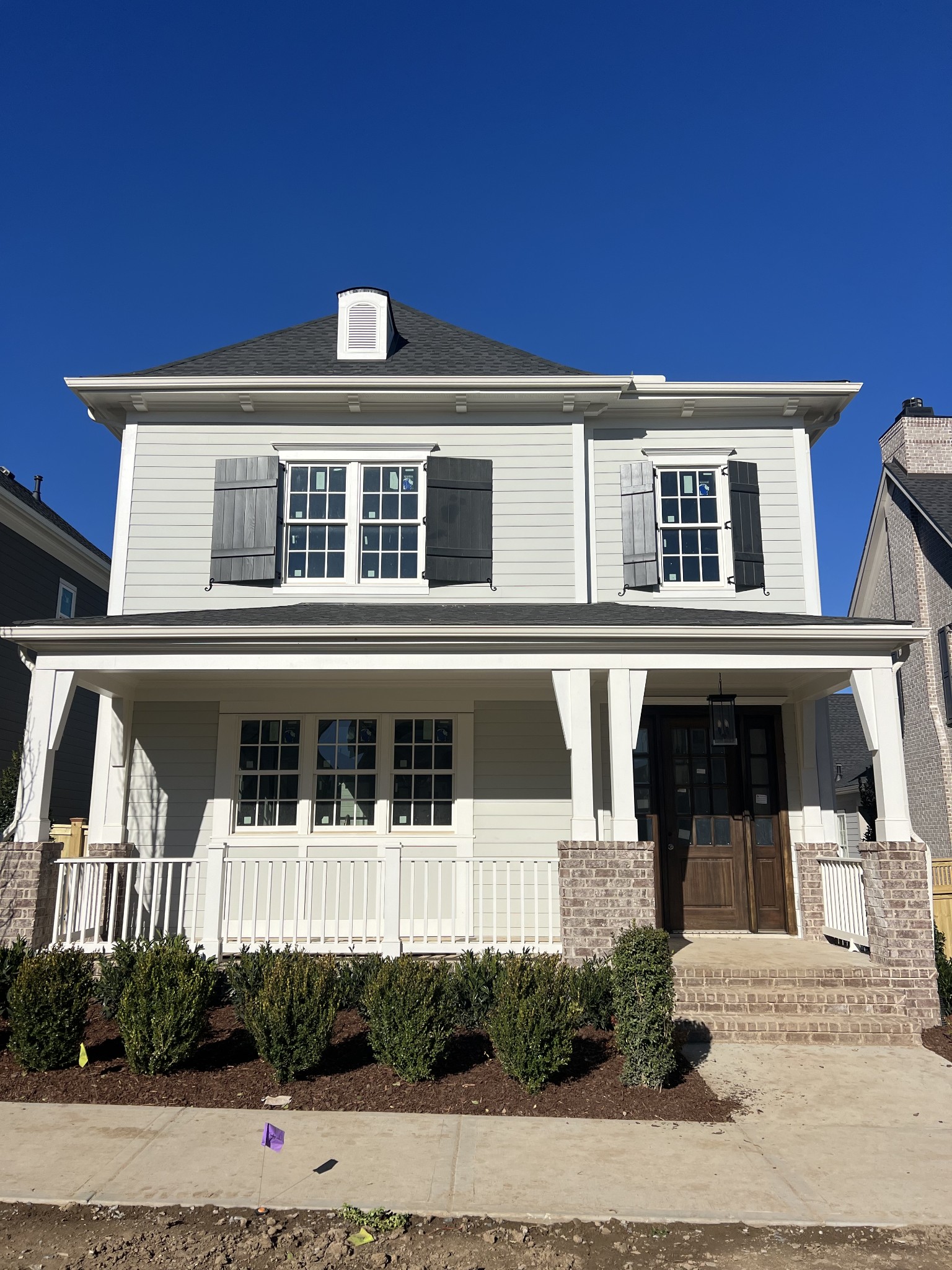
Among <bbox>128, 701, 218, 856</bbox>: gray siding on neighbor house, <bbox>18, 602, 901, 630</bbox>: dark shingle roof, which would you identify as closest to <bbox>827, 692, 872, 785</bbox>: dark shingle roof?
<bbox>18, 602, 901, 630</bbox>: dark shingle roof

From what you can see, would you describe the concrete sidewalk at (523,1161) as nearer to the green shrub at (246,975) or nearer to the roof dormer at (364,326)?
the green shrub at (246,975)

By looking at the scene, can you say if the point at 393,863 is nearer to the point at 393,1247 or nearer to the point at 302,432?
the point at 393,1247

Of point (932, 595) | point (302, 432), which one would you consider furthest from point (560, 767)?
point (932, 595)

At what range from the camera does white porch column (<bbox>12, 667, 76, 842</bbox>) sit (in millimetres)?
8430

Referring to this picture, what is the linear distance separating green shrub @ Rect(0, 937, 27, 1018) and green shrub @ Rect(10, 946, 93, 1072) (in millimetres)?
719

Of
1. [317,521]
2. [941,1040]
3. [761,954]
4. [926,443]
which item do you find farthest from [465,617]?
[926,443]

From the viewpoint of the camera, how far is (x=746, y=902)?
10.2 meters

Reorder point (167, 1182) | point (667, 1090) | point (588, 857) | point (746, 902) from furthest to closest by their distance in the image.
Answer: point (746, 902) → point (588, 857) → point (667, 1090) → point (167, 1182)

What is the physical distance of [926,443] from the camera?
751 inches

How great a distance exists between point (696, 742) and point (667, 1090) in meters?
5.06

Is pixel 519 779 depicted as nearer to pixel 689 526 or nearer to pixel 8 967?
pixel 689 526

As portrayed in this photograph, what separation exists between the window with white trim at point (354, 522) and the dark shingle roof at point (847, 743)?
14126 mm

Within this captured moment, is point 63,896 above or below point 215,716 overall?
below

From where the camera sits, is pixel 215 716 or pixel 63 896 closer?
pixel 63 896
